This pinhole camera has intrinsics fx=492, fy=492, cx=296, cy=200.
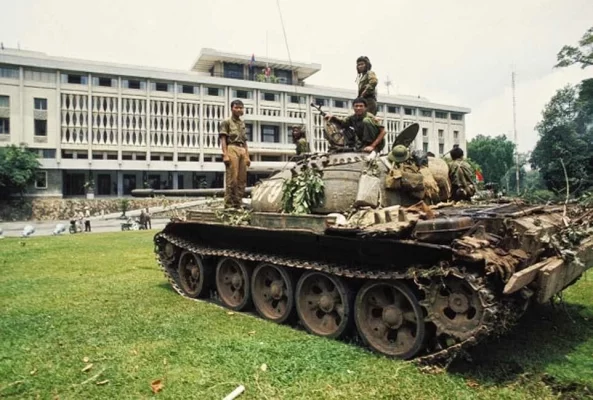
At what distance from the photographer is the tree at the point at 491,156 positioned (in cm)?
8562

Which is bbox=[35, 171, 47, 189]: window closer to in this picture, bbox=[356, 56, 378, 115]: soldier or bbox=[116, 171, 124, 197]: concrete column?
bbox=[116, 171, 124, 197]: concrete column

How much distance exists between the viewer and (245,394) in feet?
15.8

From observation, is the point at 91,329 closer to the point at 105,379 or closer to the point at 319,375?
the point at 105,379

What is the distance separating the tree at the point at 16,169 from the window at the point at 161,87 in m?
14.7

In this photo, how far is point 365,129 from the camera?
7.95m

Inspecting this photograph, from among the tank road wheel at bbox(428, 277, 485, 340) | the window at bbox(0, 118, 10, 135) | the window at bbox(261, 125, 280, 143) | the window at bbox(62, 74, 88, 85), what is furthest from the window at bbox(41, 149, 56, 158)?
the tank road wheel at bbox(428, 277, 485, 340)

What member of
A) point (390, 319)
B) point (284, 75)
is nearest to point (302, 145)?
point (390, 319)

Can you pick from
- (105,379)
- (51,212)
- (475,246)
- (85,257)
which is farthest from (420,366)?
(51,212)

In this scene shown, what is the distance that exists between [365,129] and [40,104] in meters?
50.3

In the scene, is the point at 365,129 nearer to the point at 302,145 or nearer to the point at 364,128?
the point at 364,128

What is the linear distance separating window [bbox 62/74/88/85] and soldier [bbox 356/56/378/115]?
49.6 m

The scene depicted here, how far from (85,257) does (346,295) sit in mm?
11316

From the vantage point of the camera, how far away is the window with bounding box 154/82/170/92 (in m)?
54.5

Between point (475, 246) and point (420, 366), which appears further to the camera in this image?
point (420, 366)
